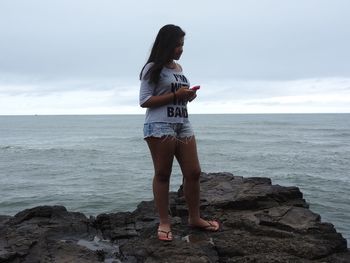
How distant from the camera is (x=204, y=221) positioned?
5.27 meters

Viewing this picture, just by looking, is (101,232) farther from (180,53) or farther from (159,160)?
(180,53)

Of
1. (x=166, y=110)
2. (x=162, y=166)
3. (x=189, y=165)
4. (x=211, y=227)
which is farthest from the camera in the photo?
(x=211, y=227)

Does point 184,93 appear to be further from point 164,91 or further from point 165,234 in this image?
point 165,234

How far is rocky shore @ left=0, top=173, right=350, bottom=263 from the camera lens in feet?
15.3

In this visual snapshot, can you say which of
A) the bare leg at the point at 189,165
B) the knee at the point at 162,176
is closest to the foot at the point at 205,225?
the bare leg at the point at 189,165

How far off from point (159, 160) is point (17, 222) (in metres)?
2.62

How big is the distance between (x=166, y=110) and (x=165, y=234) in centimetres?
143

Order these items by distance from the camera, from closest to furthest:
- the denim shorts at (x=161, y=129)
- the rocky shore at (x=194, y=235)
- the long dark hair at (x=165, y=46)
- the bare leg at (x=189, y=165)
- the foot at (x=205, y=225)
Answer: the long dark hair at (x=165, y=46)
the denim shorts at (x=161, y=129)
the rocky shore at (x=194, y=235)
the bare leg at (x=189, y=165)
the foot at (x=205, y=225)

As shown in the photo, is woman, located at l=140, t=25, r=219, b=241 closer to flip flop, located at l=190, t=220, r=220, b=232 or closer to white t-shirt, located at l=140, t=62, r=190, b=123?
white t-shirt, located at l=140, t=62, r=190, b=123

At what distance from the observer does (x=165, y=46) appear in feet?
14.7

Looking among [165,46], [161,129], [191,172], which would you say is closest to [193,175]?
[191,172]

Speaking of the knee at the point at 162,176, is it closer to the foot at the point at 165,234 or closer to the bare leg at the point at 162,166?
the bare leg at the point at 162,166

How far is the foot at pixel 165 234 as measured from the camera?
4.85 m

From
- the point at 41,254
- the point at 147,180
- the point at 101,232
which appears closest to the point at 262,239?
the point at 101,232
